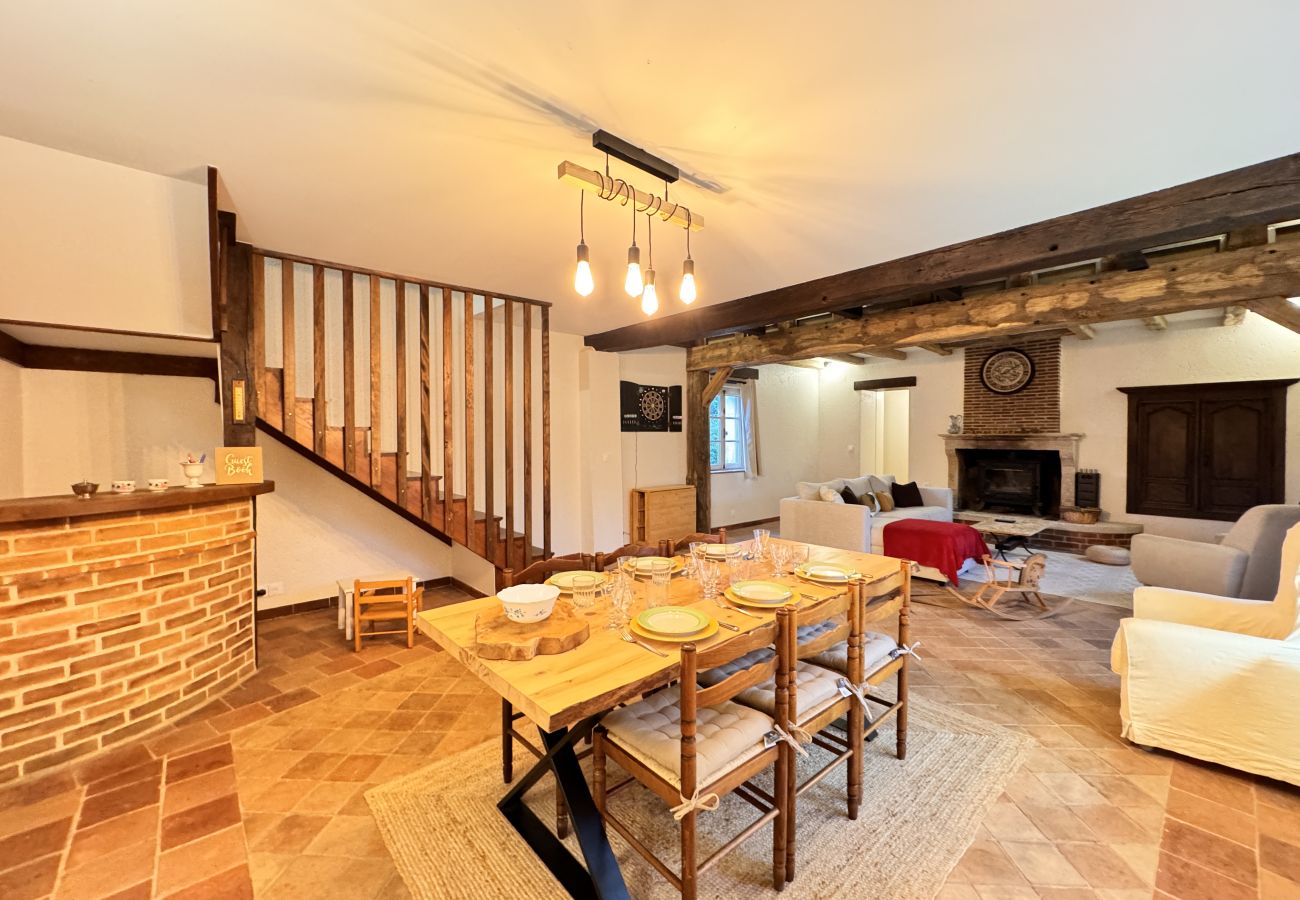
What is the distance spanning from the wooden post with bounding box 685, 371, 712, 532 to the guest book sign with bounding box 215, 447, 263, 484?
14.2ft

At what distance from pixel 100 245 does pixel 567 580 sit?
2.63 m

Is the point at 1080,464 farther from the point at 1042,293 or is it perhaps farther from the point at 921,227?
the point at 921,227

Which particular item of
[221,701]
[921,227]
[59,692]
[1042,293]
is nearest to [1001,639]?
[1042,293]

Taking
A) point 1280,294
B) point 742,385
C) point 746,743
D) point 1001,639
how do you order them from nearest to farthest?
point 746,743, point 1280,294, point 1001,639, point 742,385

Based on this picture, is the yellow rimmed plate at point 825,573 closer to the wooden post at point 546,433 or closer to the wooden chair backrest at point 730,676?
the wooden chair backrest at point 730,676

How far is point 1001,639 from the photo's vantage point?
11.3ft

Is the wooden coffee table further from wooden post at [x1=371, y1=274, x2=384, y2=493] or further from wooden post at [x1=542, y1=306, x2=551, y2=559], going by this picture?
wooden post at [x1=371, y1=274, x2=384, y2=493]

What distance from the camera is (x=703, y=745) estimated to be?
4.87 feet

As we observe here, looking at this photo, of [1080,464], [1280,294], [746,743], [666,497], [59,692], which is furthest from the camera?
[1080,464]

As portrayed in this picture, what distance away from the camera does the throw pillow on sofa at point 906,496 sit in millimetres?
6189

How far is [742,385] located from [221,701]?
6467 millimetres

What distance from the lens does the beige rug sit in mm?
1599

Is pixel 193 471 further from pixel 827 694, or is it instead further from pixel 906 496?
pixel 906 496

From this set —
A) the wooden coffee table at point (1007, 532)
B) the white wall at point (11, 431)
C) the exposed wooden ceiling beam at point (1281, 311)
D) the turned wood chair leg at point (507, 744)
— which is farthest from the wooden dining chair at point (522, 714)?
the exposed wooden ceiling beam at point (1281, 311)
